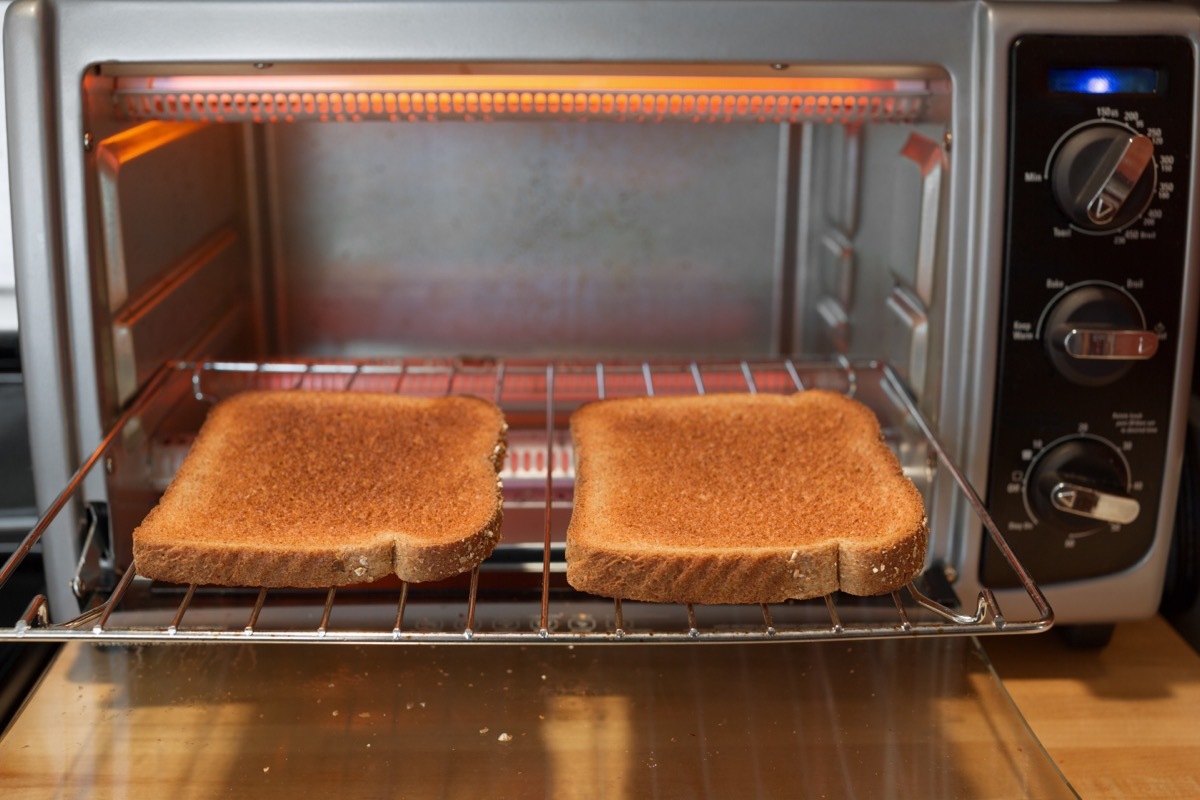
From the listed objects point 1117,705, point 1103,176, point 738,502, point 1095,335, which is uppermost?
point 1103,176

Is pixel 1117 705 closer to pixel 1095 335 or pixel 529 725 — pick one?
pixel 1095 335

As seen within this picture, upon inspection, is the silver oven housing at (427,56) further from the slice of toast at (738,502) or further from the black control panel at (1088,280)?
the slice of toast at (738,502)

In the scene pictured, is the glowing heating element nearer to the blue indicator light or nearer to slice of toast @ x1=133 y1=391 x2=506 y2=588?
the blue indicator light

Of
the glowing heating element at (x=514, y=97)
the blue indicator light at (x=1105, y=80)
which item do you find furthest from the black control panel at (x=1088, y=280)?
the glowing heating element at (x=514, y=97)

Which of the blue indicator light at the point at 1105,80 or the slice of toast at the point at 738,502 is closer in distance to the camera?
the slice of toast at the point at 738,502

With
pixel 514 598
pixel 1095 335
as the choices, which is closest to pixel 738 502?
pixel 514 598

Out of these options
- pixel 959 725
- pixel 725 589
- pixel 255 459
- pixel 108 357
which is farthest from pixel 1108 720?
pixel 108 357
